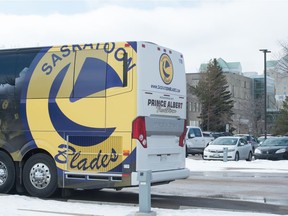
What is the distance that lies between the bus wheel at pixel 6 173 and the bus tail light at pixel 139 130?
121 inches

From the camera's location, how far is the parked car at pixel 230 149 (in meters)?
28.8

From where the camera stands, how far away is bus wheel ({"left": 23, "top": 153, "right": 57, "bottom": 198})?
11.3m

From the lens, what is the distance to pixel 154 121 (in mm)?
10914

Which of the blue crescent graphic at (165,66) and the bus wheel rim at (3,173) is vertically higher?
the blue crescent graphic at (165,66)

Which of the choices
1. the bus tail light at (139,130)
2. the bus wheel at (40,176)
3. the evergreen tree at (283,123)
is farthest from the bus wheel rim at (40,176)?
the evergreen tree at (283,123)

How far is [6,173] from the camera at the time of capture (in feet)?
38.8

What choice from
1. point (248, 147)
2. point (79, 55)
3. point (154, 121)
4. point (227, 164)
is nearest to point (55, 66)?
point (79, 55)

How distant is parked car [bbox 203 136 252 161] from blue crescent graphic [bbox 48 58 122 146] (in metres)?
18.5

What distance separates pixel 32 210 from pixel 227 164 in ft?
55.5

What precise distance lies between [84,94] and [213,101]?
2899 inches

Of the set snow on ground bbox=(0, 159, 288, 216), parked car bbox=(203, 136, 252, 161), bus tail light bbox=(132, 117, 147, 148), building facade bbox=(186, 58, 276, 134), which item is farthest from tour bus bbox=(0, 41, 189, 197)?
building facade bbox=(186, 58, 276, 134)

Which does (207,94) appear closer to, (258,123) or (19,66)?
(258,123)

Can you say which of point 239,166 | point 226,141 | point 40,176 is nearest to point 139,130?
point 40,176

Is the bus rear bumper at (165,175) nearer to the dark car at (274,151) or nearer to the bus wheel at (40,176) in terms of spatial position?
the bus wheel at (40,176)
